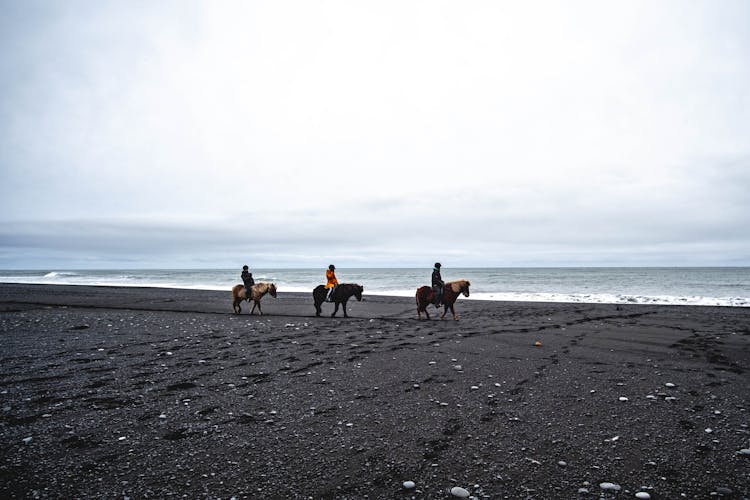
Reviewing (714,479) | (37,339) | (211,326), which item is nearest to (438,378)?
(714,479)

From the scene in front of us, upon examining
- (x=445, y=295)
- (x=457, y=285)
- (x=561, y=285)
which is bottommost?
(x=561, y=285)

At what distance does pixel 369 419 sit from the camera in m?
5.60

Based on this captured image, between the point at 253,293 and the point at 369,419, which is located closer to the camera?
the point at 369,419

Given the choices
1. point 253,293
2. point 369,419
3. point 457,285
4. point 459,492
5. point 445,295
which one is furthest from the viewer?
point 253,293

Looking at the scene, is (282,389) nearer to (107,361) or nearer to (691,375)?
(107,361)

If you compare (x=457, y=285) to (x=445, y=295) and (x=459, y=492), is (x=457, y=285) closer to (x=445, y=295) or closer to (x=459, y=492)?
(x=445, y=295)

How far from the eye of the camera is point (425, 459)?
174 inches

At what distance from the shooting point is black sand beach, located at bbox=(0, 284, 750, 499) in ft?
12.9

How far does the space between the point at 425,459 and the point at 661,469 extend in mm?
2553

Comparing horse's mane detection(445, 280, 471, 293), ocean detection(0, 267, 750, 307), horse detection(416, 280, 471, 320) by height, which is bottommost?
ocean detection(0, 267, 750, 307)

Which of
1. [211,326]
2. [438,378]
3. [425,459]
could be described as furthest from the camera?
[211,326]

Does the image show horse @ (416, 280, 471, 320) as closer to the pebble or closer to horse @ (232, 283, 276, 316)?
horse @ (232, 283, 276, 316)

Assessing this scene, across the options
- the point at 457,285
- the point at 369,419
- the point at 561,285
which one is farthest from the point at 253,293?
the point at 561,285

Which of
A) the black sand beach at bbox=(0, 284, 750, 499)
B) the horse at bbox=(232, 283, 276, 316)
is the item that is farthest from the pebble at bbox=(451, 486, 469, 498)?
the horse at bbox=(232, 283, 276, 316)
